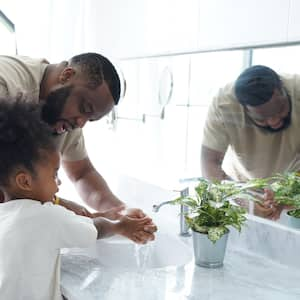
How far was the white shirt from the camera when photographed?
937 millimetres

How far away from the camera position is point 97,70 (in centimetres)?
139

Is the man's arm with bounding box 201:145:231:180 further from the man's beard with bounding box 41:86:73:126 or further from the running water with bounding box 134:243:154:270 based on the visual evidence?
the man's beard with bounding box 41:86:73:126

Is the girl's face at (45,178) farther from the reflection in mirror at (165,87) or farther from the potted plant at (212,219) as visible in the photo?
the reflection in mirror at (165,87)

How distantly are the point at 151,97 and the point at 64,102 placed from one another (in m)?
0.54

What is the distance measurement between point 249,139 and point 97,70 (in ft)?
1.76

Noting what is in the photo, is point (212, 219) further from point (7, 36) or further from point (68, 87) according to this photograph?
point (7, 36)

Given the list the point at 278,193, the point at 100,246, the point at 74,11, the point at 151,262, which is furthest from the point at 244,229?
the point at 74,11

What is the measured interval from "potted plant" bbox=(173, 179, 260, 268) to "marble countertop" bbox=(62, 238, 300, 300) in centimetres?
4

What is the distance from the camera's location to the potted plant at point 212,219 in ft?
3.64

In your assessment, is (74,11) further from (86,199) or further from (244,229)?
(244,229)

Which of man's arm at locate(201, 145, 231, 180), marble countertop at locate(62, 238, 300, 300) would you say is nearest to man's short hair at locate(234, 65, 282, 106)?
man's arm at locate(201, 145, 231, 180)

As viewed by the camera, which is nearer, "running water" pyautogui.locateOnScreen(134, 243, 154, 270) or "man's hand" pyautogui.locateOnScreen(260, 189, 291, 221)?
"man's hand" pyautogui.locateOnScreen(260, 189, 291, 221)

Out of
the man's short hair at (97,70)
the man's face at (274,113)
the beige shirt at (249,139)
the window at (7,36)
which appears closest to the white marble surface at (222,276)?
the beige shirt at (249,139)

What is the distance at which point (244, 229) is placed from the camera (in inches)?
50.8
